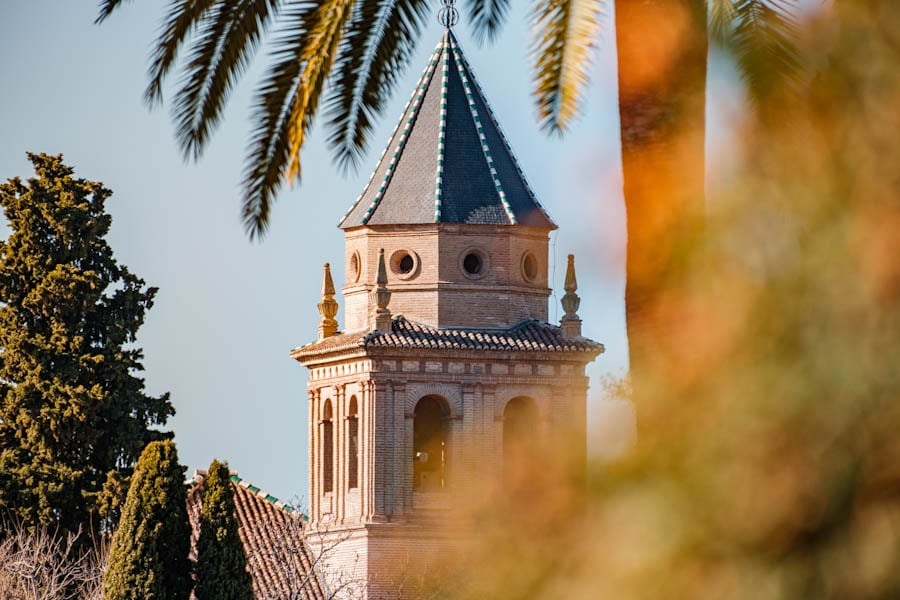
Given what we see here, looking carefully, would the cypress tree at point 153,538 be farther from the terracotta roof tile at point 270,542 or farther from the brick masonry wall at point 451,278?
the brick masonry wall at point 451,278

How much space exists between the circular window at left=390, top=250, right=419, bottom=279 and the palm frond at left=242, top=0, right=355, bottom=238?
28831 mm

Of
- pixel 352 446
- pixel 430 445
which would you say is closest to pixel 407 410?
pixel 430 445

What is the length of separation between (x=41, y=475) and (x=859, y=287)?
101 ft

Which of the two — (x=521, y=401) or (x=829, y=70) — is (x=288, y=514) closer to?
(x=521, y=401)

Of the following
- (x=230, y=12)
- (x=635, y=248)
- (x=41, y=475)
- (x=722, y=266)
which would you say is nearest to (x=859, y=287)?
(x=722, y=266)

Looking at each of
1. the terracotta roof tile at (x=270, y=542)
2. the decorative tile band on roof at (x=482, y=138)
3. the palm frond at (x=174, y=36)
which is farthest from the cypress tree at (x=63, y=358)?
the palm frond at (x=174, y=36)

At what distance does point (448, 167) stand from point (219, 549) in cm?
1262

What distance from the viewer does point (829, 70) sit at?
7.66m

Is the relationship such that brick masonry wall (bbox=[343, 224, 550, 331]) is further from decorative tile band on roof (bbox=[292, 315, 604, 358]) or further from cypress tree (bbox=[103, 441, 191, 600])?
cypress tree (bbox=[103, 441, 191, 600])

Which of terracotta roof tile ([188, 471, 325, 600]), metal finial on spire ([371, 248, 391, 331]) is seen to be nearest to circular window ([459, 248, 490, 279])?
metal finial on spire ([371, 248, 391, 331])

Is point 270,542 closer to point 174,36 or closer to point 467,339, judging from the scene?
point 467,339

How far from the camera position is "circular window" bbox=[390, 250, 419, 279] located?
42656 millimetres

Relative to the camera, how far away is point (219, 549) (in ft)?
106

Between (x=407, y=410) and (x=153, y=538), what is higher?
(x=407, y=410)
